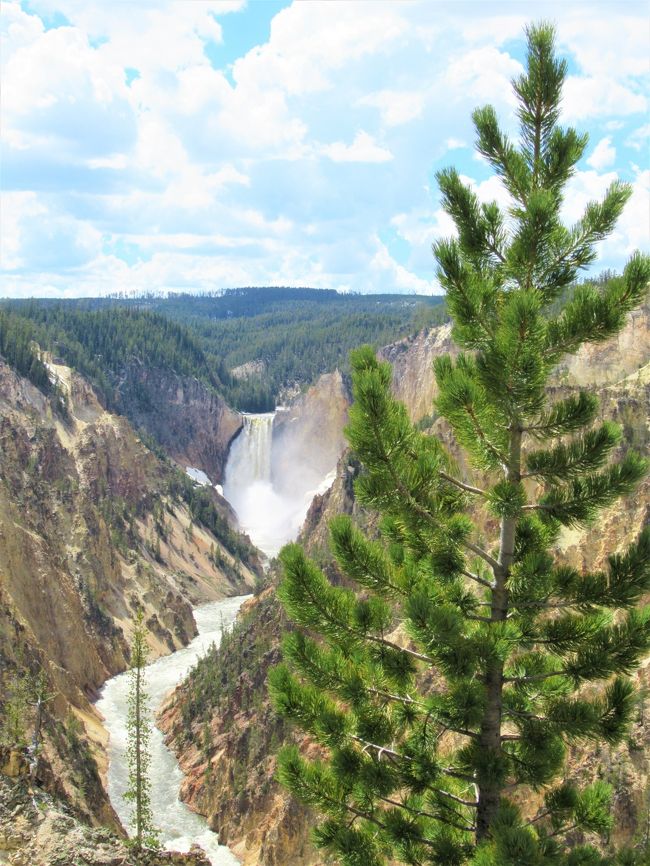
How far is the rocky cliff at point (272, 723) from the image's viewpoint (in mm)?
21062

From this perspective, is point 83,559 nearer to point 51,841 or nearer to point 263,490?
point 51,841

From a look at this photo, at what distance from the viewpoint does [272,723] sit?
3572 cm

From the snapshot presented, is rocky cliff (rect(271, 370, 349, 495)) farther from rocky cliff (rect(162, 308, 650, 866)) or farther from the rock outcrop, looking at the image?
the rock outcrop

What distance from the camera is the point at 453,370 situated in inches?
392

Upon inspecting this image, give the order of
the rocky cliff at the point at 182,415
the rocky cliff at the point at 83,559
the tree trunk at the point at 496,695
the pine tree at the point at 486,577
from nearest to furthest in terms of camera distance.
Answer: the pine tree at the point at 486,577 → the tree trunk at the point at 496,695 → the rocky cliff at the point at 83,559 → the rocky cliff at the point at 182,415

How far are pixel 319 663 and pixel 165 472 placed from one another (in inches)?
3314

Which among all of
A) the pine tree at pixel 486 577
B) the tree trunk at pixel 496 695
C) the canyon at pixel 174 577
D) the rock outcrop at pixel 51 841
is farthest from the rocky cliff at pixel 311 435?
the tree trunk at pixel 496 695

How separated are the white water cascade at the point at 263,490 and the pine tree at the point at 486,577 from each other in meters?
88.0


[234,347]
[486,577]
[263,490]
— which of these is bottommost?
[263,490]

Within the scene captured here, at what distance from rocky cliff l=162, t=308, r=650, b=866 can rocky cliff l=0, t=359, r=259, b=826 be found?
16.3 ft

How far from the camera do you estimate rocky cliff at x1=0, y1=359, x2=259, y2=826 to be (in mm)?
33875

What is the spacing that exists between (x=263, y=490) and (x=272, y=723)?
80.7 meters

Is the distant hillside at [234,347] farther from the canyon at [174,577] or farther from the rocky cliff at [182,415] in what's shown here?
the canyon at [174,577]

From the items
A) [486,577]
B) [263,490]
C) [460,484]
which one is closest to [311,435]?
[263,490]
